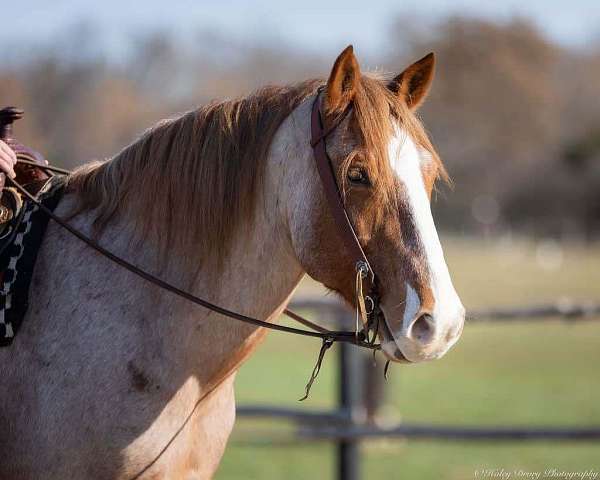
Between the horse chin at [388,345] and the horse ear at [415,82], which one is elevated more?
the horse ear at [415,82]

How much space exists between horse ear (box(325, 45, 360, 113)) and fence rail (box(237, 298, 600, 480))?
313 cm

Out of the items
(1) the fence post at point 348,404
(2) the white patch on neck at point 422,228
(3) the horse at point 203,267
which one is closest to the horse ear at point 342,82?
(3) the horse at point 203,267

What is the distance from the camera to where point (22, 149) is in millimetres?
3359

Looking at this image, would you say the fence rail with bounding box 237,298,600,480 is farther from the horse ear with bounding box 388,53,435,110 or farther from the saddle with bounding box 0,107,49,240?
the saddle with bounding box 0,107,49,240

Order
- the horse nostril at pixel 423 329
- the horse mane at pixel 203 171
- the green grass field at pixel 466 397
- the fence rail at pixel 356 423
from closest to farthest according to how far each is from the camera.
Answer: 1. the horse nostril at pixel 423 329
2. the horse mane at pixel 203 171
3. the fence rail at pixel 356 423
4. the green grass field at pixel 466 397

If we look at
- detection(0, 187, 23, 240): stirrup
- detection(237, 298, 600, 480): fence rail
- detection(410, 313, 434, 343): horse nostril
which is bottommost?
detection(237, 298, 600, 480): fence rail

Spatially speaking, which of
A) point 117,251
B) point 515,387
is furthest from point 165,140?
point 515,387

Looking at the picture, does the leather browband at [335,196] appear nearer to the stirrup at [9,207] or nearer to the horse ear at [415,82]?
the horse ear at [415,82]

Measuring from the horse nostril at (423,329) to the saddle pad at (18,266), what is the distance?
4.59ft

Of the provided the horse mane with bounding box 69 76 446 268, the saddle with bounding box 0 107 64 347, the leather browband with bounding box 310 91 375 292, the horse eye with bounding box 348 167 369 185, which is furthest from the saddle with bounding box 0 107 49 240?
the horse eye with bounding box 348 167 369 185

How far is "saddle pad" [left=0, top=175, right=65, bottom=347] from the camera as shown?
2867mm

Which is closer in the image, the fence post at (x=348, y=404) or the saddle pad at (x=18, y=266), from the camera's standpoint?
the saddle pad at (x=18, y=266)

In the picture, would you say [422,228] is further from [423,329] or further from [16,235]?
[16,235]

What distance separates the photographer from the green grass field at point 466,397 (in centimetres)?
797
